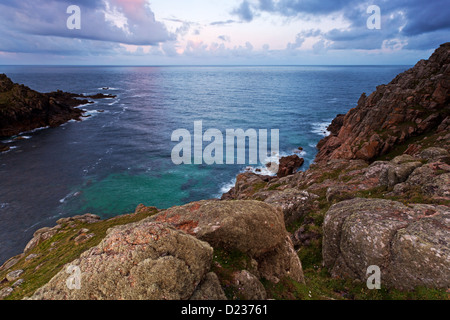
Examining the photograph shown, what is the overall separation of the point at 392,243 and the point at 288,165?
55.0 metres

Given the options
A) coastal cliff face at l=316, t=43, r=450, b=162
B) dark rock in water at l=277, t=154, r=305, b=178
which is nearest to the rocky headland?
coastal cliff face at l=316, t=43, r=450, b=162

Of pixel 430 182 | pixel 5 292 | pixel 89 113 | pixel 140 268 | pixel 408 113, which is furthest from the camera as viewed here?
pixel 89 113

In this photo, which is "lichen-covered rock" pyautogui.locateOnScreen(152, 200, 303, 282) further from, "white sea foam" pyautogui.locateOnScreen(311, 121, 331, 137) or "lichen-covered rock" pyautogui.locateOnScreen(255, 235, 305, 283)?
"white sea foam" pyautogui.locateOnScreen(311, 121, 331, 137)

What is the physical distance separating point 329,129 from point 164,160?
72.4 m

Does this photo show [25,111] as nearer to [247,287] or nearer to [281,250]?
[281,250]

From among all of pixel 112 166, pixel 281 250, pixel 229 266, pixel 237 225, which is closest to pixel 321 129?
pixel 112 166

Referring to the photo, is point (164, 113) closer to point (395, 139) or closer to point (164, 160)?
point (164, 160)

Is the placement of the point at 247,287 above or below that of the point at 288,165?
above

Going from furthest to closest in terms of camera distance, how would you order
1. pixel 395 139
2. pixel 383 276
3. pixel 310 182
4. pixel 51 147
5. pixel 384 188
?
pixel 51 147 → pixel 395 139 → pixel 310 182 → pixel 384 188 → pixel 383 276

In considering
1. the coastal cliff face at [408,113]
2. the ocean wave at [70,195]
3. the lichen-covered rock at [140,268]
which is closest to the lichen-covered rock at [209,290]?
the lichen-covered rock at [140,268]

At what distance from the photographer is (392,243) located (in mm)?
15297
